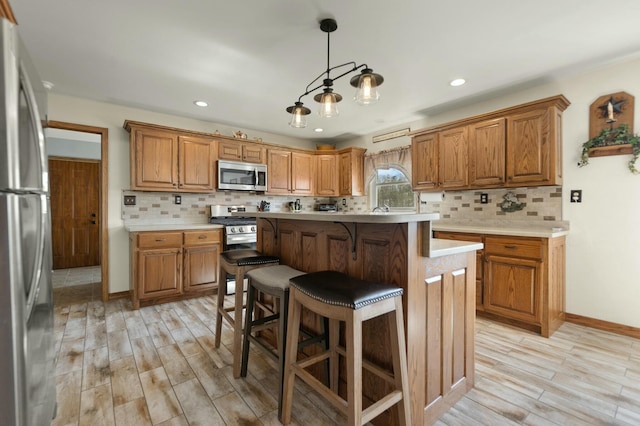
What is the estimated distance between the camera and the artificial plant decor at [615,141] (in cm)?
245

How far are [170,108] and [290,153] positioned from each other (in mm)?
1843

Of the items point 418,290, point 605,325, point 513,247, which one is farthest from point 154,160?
point 605,325

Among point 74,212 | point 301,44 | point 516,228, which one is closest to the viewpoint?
point 301,44

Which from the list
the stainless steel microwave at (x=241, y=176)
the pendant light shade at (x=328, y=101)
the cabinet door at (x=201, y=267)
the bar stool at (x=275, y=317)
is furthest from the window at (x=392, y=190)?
the bar stool at (x=275, y=317)

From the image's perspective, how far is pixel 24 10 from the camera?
185 centimetres

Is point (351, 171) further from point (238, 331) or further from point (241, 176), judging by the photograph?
point (238, 331)

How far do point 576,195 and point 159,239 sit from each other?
444cm

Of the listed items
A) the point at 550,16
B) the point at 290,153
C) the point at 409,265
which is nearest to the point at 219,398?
the point at 409,265

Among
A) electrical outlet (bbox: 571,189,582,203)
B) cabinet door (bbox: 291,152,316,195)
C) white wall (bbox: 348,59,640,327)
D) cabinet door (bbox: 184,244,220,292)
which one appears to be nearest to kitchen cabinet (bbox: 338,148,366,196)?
cabinet door (bbox: 291,152,316,195)

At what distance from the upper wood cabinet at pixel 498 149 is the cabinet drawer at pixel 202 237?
2795 mm

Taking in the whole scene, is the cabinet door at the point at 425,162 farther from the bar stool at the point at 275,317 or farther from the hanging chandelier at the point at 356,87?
the bar stool at the point at 275,317

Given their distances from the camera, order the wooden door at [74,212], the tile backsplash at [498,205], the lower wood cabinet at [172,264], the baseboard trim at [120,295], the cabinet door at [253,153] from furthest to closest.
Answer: the wooden door at [74,212], the cabinet door at [253,153], the baseboard trim at [120,295], the lower wood cabinet at [172,264], the tile backsplash at [498,205]

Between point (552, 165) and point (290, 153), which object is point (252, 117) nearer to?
point (290, 153)

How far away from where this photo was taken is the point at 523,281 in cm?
261
